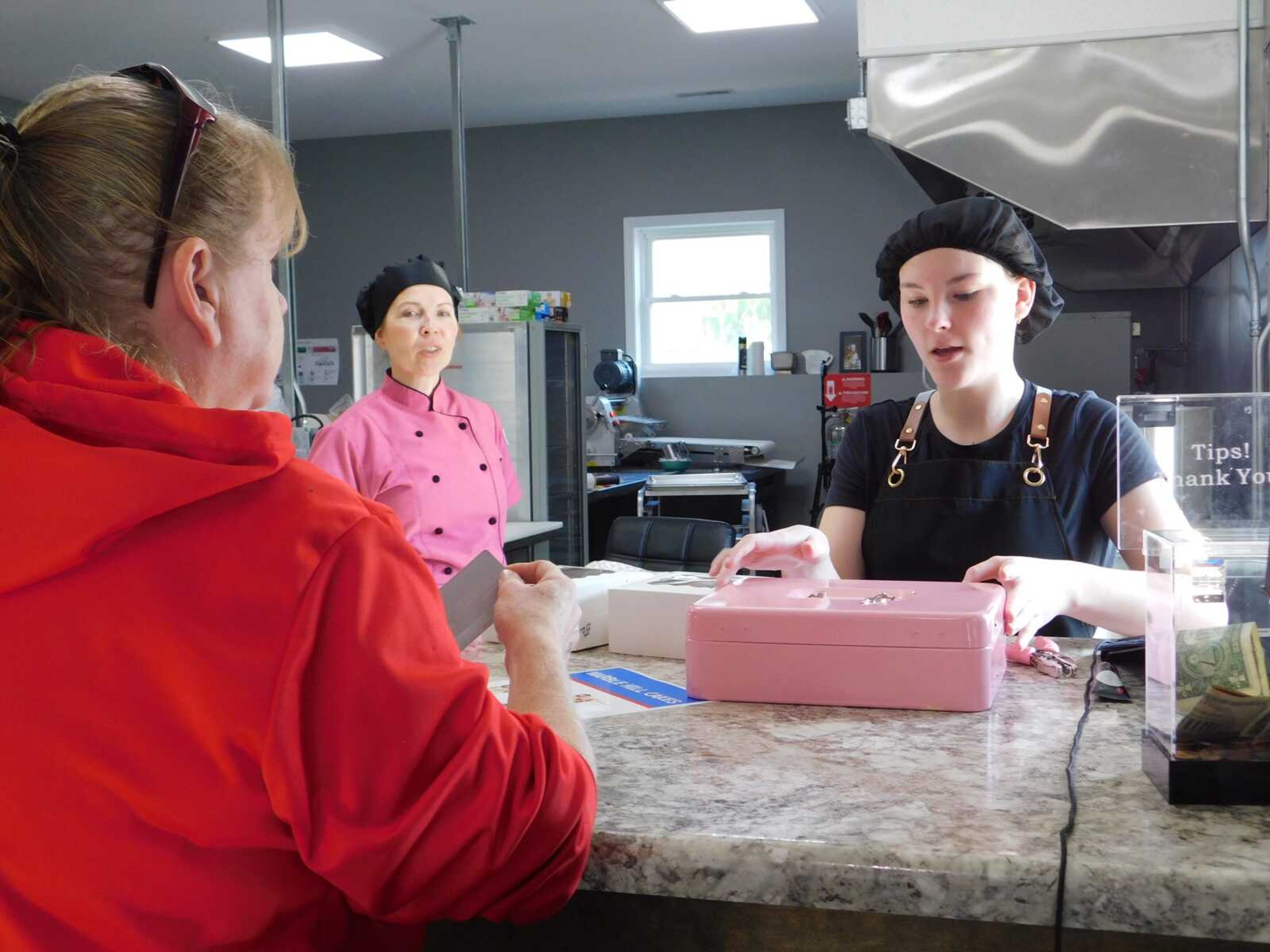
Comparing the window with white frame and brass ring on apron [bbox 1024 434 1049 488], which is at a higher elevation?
the window with white frame

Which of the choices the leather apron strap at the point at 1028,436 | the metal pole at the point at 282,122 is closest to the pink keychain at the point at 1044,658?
the leather apron strap at the point at 1028,436

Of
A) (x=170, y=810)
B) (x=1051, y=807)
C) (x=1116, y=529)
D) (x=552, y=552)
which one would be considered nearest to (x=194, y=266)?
(x=170, y=810)

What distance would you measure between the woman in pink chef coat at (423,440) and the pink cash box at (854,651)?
177cm

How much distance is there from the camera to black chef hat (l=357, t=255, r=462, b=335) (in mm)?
3514

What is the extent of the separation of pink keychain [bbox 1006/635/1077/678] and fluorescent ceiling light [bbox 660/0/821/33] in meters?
4.89

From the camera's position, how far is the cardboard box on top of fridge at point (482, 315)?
204 inches

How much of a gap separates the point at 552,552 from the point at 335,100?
4.21m

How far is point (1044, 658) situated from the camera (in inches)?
62.1

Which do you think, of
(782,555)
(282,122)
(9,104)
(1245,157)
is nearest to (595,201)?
(9,104)

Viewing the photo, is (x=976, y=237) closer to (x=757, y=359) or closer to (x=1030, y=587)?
(x=1030, y=587)

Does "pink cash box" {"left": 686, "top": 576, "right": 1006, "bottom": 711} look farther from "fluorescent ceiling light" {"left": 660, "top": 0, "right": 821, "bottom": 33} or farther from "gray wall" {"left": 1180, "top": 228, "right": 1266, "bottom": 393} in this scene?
"fluorescent ceiling light" {"left": 660, "top": 0, "right": 821, "bottom": 33}

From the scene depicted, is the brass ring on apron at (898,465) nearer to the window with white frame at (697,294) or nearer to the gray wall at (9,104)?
the window with white frame at (697,294)

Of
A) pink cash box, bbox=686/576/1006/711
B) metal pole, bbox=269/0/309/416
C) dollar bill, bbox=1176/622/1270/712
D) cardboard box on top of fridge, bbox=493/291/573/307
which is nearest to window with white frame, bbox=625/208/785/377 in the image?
cardboard box on top of fridge, bbox=493/291/573/307

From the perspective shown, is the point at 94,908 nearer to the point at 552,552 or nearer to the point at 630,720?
the point at 630,720
